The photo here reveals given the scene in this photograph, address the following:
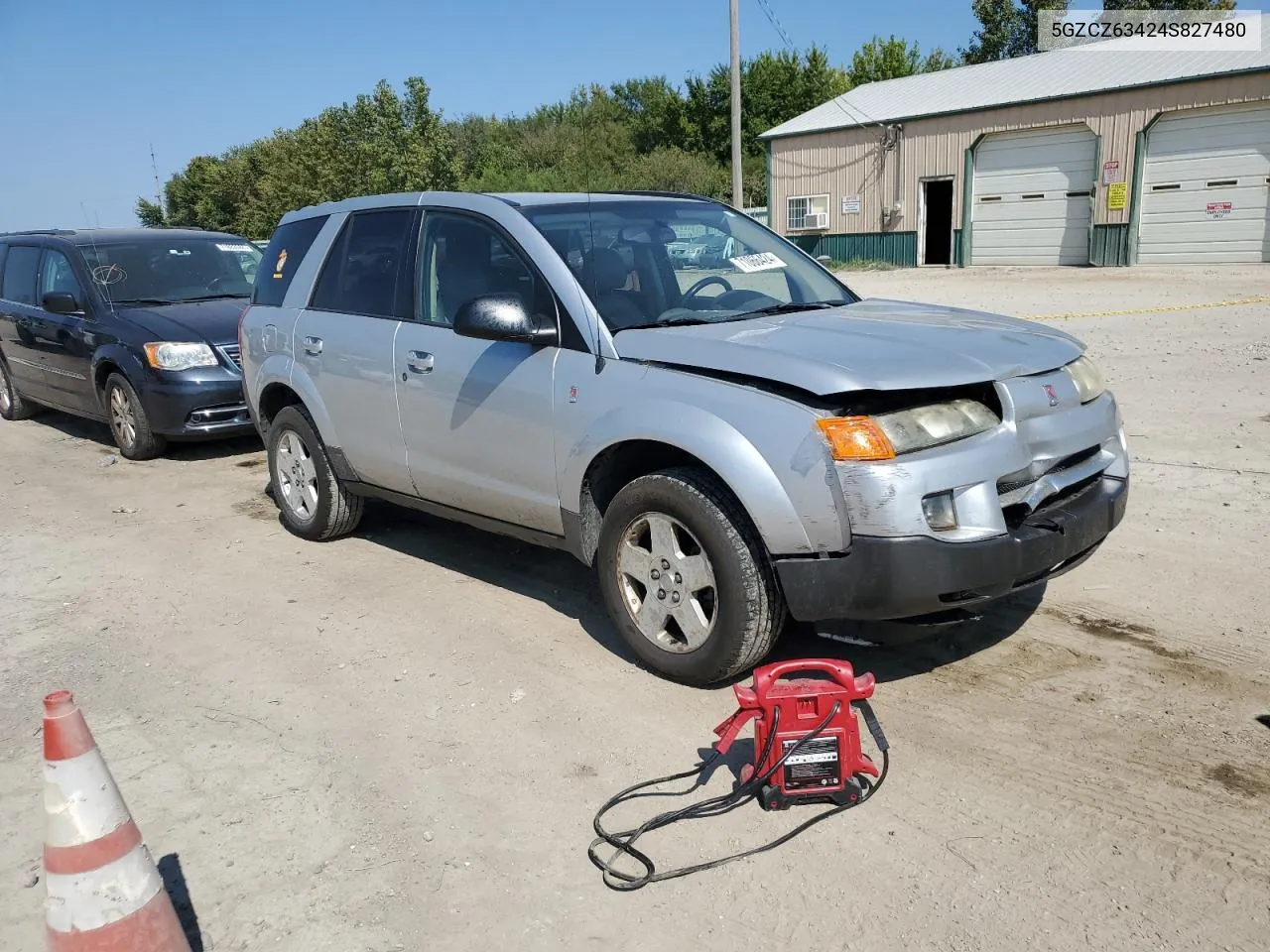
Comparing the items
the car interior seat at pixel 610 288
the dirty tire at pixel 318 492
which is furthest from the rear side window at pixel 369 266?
the car interior seat at pixel 610 288

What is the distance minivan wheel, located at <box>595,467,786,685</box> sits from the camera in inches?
144

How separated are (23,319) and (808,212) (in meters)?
26.1

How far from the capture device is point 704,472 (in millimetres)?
3787

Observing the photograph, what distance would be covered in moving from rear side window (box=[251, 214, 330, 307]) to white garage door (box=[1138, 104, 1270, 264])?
23.4 meters

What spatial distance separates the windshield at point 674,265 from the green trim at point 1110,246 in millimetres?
22984

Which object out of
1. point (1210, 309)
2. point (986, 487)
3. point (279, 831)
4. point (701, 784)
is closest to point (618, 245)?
point (986, 487)

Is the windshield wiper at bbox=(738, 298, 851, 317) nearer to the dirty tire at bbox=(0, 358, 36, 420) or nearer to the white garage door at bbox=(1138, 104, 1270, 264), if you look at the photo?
the dirty tire at bbox=(0, 358, 36, 420)

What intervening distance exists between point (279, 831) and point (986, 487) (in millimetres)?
2493

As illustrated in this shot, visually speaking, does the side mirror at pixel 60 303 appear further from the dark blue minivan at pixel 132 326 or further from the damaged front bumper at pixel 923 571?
the damaged front bumper at pixel 923 571

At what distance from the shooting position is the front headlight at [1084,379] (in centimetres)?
397

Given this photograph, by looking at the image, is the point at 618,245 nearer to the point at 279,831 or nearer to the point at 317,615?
the point at 317,615

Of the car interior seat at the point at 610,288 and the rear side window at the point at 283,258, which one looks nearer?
the car interior seat at the point at 610,288

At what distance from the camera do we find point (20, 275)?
33.0 ft

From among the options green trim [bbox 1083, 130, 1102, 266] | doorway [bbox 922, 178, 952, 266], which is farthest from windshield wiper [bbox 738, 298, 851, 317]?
doorway [bbox 922, 178, 952, 266]
